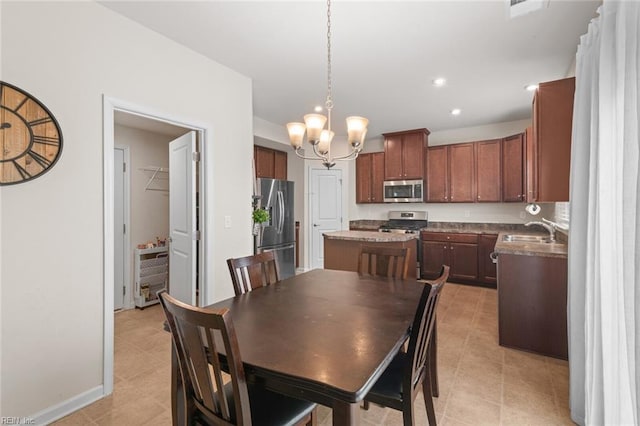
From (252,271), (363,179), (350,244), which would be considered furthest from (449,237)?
(252,271)

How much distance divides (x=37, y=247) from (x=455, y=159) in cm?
524

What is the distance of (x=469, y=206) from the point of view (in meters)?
5.23

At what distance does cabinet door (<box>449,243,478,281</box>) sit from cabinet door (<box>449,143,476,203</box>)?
0.80 meters

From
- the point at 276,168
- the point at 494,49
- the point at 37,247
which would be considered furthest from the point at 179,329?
the point at 276,168

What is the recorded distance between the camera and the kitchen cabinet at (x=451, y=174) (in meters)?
4.92

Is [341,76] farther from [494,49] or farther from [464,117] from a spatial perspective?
[464,117]

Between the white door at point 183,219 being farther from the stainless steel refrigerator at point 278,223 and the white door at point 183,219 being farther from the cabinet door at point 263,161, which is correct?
the cabinet door at point 263,161

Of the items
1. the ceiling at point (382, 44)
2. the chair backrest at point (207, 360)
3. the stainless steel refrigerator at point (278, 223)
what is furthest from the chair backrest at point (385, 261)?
the stainless steel refrigerator at point (278, 223)

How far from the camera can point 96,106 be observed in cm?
199

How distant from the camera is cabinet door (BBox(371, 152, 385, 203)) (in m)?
5.65

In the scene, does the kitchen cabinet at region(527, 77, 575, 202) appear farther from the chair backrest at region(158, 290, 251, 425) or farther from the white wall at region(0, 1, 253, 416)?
the white wall at region(0, 1, 253, 416)

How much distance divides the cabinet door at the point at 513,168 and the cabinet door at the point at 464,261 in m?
0.95

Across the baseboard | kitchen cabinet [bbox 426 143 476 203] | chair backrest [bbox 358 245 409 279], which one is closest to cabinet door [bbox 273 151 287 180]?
kitchen cabinet [bbox 426 143 476 203]

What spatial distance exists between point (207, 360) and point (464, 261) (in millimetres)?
4518
